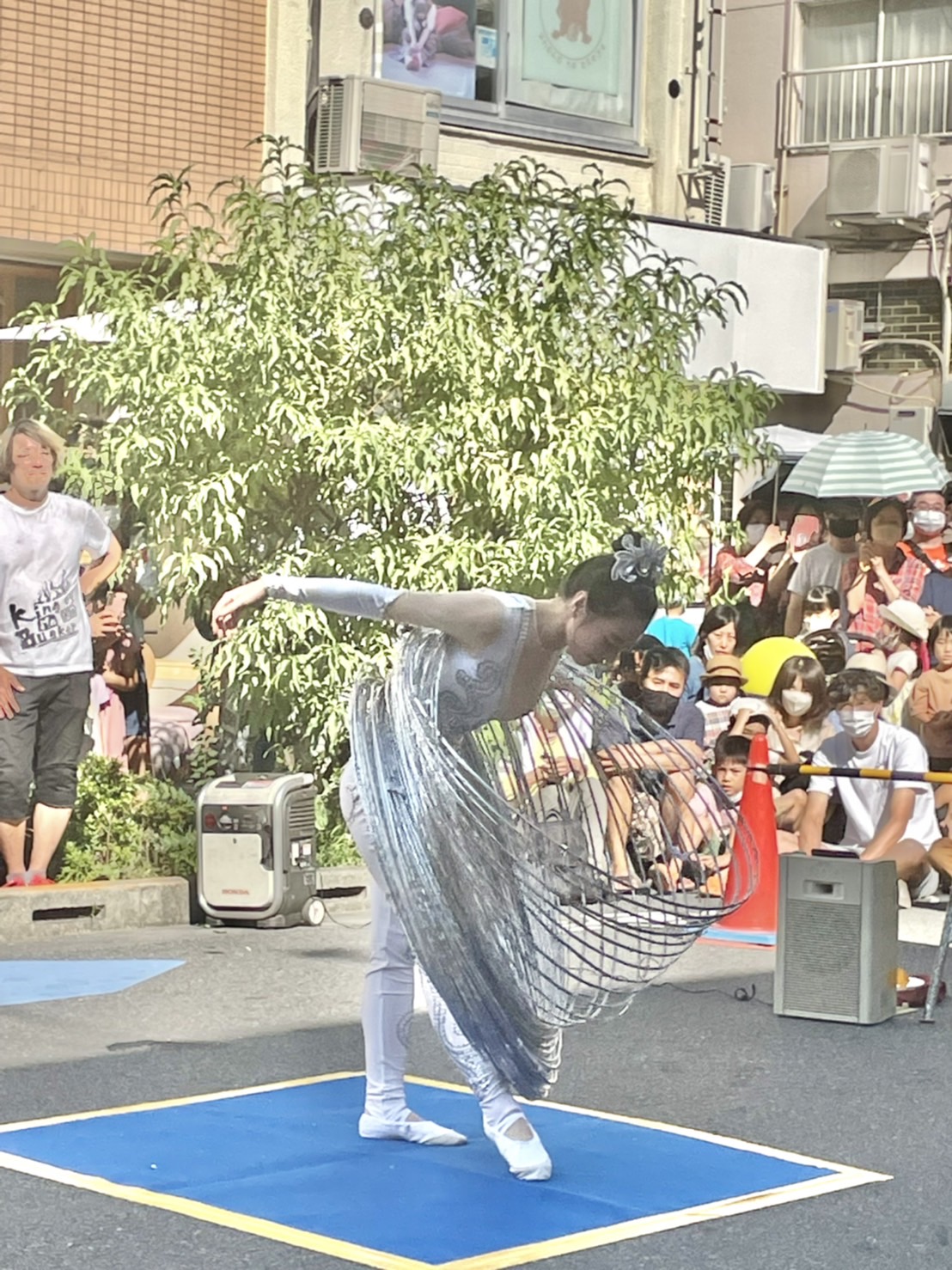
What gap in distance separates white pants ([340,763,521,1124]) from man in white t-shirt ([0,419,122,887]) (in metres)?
5.25

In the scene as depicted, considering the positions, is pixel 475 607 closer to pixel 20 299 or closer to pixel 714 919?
pixel 714 919

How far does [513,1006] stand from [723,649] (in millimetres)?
7798

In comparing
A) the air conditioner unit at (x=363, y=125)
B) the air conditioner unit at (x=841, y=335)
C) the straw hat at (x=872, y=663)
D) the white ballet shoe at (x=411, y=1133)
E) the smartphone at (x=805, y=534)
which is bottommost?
the white ballet shoe at (x=411, y=1133)

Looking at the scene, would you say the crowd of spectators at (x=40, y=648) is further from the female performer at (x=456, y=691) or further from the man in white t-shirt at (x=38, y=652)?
the female performer at (x=456, y=691)

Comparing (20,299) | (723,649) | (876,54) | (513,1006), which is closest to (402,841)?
(513,1006)

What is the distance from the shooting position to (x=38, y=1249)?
637 cm

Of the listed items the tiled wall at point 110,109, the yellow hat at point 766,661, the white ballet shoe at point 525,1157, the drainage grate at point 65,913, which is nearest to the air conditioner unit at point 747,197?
the tiled wall at point 110,109

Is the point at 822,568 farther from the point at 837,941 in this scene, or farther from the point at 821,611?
the point at 837,941

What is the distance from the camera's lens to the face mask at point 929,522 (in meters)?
15.5

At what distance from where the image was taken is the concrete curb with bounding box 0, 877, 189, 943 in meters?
12.0

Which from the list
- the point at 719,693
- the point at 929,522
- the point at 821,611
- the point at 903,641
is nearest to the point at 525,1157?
the point at 719,693

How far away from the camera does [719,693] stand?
559 inches

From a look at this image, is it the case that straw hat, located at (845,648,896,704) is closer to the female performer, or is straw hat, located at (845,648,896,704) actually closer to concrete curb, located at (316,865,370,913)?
concrete curb, located at (316,865,370,913)

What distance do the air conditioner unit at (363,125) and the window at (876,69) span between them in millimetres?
8912
